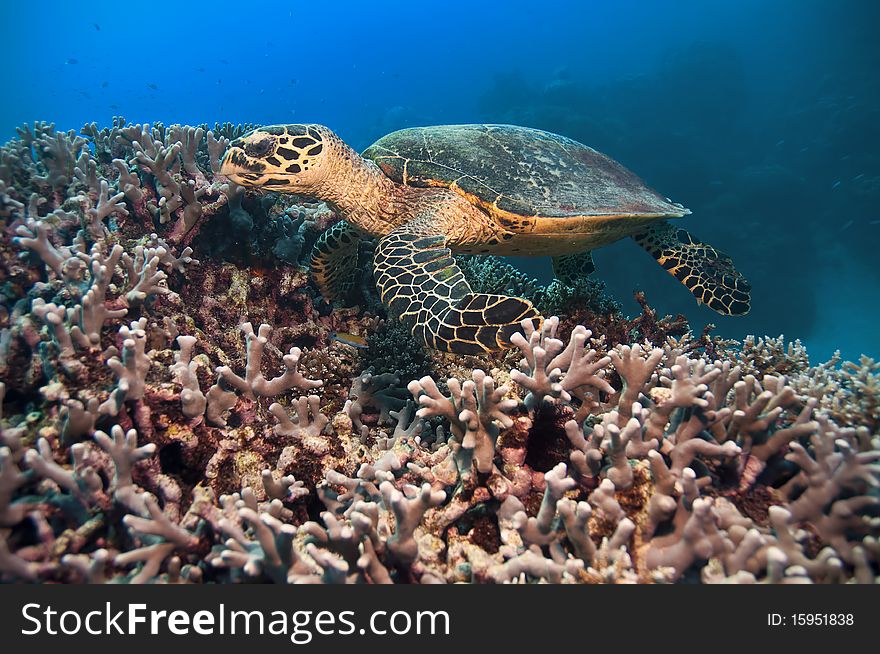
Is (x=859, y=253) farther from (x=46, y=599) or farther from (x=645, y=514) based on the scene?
(x=46, y=599)

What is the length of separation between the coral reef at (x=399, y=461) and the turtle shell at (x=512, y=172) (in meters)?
1.76

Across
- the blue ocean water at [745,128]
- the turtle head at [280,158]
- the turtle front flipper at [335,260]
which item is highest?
the blue ocean water at [745,128]

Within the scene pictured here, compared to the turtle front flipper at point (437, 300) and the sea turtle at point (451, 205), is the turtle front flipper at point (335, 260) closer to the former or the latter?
the sea turtle at point (451, 205)

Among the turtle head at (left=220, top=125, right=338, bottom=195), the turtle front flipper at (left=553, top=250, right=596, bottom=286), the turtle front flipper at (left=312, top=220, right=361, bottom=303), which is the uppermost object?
the turtle front flipper at (left=553, top=250, right=596, bottom=286)

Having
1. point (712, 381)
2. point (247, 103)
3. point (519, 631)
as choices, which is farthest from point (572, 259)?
point (247, 103)

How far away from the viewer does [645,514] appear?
5.06 ft

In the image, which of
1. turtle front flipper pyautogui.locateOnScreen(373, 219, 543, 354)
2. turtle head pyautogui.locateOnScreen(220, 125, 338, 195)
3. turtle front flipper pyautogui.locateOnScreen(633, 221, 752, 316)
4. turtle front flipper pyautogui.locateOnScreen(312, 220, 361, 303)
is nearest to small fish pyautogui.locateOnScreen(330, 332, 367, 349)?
turtle front flipper pyautogui.locateOnScreen(312, 220, 361, 303)

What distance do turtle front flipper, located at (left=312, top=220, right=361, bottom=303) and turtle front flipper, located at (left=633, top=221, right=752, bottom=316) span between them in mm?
4099

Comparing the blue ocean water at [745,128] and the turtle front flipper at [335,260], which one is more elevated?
the blue ocean water at [745,128]

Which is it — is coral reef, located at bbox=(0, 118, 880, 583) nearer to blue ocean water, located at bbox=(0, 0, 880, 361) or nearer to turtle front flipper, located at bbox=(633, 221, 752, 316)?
turtle front flipper, located at bbox=(633, 221, 752, 316)

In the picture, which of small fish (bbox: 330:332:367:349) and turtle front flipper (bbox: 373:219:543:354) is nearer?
turtle front flipper (bbox: 373:219:543:354)

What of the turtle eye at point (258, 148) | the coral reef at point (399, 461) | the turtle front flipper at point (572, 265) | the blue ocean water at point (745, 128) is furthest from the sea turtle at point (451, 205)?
the blue ocean water at point (745, 128)

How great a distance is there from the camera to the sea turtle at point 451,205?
3062mm

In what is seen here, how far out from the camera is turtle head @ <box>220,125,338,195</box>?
3357 mm
